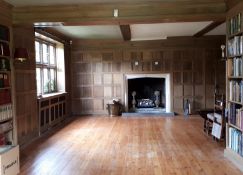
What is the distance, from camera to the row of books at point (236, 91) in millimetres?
3896

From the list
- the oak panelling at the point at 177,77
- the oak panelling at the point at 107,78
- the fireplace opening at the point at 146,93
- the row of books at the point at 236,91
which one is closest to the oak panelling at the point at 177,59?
the oak panelling at the point at 177,77

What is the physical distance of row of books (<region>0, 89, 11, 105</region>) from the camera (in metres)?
4.17

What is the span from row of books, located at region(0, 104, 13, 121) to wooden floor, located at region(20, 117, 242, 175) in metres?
0.79

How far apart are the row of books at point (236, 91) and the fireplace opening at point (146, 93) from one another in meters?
5.15

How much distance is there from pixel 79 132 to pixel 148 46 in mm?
4042

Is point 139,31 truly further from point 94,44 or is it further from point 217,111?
point 217,111

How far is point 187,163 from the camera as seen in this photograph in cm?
419

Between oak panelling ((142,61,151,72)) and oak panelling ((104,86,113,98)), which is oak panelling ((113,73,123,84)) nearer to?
oak panelling ((104,86,113,98))

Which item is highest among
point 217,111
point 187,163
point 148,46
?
point 148,46

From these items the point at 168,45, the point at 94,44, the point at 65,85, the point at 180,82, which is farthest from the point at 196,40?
the point at 65,85

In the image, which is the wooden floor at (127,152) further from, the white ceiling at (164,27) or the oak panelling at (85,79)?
the white ceiling at (164,27)

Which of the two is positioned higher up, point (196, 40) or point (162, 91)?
point (196, 40)

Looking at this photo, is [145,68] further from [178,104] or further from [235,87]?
[235,87]

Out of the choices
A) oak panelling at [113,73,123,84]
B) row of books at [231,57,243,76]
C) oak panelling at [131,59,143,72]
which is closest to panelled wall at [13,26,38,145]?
oak panelling at [113,73,123,84]
